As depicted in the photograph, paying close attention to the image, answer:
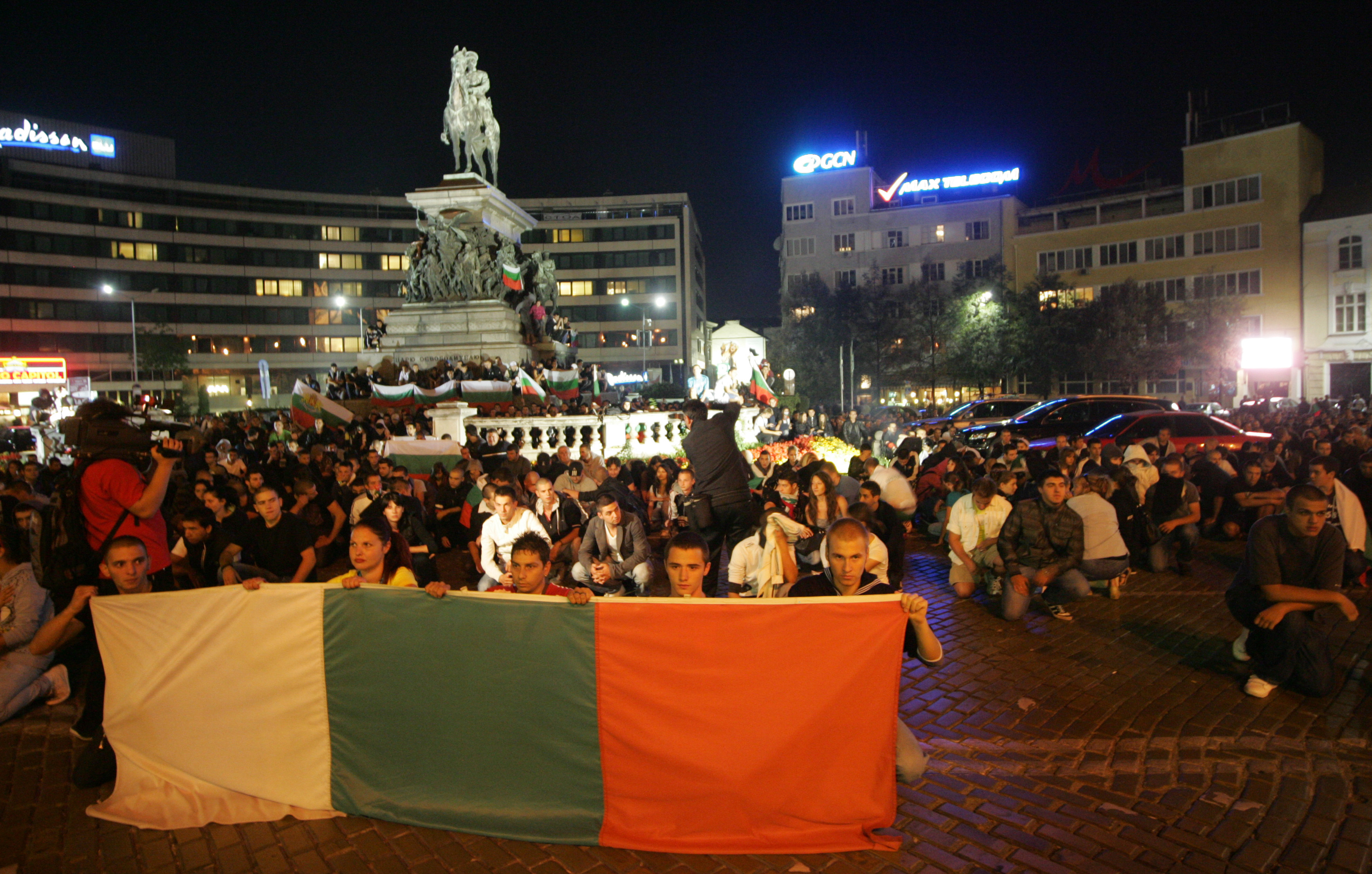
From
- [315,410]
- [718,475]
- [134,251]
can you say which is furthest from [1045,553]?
[134,251]

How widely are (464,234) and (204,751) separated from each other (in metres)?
22.1

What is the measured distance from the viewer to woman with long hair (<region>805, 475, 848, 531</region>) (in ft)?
20.4

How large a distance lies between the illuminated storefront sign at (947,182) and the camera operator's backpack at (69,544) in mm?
64862

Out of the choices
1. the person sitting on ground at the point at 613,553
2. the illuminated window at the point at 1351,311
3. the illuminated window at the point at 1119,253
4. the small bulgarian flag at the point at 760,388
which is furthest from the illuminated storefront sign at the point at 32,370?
the illuminated window at the point at 1351,311

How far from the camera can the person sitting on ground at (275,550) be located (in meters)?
6.40

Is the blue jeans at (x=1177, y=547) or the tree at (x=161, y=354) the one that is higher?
the tree at (x=161, y=354)

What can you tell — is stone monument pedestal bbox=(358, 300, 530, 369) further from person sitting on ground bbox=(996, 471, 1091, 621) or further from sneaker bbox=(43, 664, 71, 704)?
person sitting on ground bbox=(996, 471, 1091, 621)

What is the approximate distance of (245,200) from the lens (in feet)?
231

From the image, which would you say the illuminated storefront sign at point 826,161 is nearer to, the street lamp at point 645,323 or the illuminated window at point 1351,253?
the street lamp at point 645,323

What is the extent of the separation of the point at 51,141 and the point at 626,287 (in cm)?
5109

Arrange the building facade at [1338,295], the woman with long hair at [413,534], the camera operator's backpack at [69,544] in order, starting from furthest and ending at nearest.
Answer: the building facade at [1338,295], the woman with long hair at [413,534], the camera operator's backpack at [69,544]

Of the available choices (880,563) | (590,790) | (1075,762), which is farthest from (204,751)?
(1075,762)

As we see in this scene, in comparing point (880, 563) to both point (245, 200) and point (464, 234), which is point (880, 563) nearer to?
point (464, 234)

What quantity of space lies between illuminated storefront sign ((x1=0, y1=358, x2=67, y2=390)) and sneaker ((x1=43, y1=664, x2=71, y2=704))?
35.2 m
